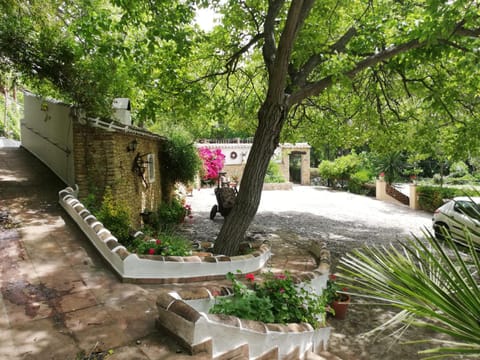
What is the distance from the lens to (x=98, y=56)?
6.28 m

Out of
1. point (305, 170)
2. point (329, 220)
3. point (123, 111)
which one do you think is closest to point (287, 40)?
point (123, 111)

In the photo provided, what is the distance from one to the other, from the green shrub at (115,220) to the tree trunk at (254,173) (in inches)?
64.6

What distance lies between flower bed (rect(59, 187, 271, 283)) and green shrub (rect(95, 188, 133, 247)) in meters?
0.24

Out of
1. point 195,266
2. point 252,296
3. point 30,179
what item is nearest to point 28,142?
point 30,179

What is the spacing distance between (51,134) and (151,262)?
19.8 ft

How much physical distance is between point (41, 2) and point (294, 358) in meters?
8.95

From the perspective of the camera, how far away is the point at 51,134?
8.50 metres

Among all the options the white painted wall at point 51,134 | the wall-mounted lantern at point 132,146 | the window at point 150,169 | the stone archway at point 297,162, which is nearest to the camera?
the white painted wall at point 51,134

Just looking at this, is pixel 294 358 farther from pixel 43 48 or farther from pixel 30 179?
pixel 30 179

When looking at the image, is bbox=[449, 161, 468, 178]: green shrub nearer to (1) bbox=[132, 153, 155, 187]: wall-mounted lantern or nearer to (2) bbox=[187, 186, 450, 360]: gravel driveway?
(2) bbox=[187, 186, 450, 360]: gravel driveway

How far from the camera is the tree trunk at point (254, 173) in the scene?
5750 mm

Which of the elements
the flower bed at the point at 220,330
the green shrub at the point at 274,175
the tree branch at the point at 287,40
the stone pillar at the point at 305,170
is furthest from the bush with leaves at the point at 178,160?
the stone pillar at the point at 305,170

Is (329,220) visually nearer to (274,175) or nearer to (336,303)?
(336,303)

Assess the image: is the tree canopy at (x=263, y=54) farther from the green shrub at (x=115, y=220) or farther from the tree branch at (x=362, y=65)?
the green shrub at (x=115, y=220)
